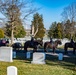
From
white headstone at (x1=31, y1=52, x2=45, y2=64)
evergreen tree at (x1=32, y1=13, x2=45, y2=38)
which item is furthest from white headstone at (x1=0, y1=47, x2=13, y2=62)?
evergreen tree at (x1=32, y1=13, x2=45, y2=38)

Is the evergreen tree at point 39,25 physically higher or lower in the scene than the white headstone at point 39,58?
higher

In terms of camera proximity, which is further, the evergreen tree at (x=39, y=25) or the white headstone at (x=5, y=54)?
the evergreen tree at (x=39, y=25)

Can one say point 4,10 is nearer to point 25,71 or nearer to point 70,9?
point 25,71

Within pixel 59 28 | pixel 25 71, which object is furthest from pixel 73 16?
pixel 25 71

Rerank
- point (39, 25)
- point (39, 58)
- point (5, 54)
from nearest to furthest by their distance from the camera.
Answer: point (39, 58) → point (5, 54) → point (39, 25)

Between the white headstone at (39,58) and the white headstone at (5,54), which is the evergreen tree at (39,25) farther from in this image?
the white headstone at (39,58)

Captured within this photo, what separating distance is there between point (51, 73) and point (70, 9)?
195ft

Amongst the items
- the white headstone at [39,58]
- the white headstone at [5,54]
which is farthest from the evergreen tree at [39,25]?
the white headstone at [39,58]

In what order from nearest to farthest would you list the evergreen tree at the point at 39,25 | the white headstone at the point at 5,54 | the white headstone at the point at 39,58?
the white headstone at the point at 39,58
the white headstone at the point at 5,54
the evergreen tree at the point at 39,25

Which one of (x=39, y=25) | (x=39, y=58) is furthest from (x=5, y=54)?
(x=39, y=25)

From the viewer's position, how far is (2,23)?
36188mm

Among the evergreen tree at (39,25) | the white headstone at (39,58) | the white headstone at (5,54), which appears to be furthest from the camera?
the evergreen tree at (39,25)

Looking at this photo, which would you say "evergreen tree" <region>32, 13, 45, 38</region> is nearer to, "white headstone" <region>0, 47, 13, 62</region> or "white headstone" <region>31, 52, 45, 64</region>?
"white headstone" <region>0, 47, 13, 62</region>

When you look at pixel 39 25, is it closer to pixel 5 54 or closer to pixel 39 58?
pixel 5 54
